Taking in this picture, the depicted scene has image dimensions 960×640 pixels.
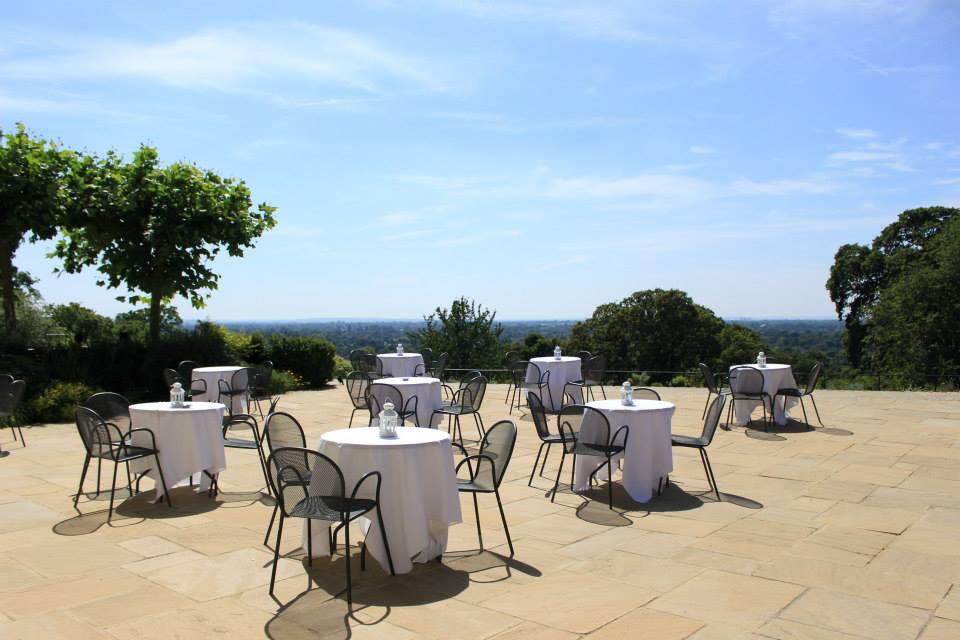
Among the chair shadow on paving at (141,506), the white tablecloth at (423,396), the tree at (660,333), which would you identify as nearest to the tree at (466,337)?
the white tablecloth at (423,396)

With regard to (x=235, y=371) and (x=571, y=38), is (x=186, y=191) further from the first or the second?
(x=571, y=38)

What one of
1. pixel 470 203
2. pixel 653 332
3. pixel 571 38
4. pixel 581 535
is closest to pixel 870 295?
pixel 653 332

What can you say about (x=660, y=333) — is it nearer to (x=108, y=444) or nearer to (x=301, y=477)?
(x=108, y=444)

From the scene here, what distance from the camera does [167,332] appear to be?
1424cm

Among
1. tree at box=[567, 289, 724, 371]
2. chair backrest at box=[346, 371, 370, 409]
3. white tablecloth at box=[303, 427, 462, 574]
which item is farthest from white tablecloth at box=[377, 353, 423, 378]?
tree at box=[567, 289, 724, 371]

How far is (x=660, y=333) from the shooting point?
3412 cm

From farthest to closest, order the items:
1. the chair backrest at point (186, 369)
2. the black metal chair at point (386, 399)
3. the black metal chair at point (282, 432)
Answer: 1. the chair backrest at point (186, 369)
2. the black metal chair at point (386, 399)
3. the black metal chair at point (282, 432)

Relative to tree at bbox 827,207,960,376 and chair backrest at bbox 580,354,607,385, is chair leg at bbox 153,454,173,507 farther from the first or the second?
tree at bbox 827,207,960,376

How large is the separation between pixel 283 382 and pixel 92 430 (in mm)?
8706

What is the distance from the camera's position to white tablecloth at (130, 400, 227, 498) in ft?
18.8

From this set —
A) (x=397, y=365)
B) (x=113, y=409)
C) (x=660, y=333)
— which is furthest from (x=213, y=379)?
(x=660, y=333)

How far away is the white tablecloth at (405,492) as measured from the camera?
13.4 feet

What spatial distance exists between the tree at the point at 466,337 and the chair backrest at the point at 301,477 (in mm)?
16267

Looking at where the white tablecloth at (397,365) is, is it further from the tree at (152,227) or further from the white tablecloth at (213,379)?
the tree at (152,227)
